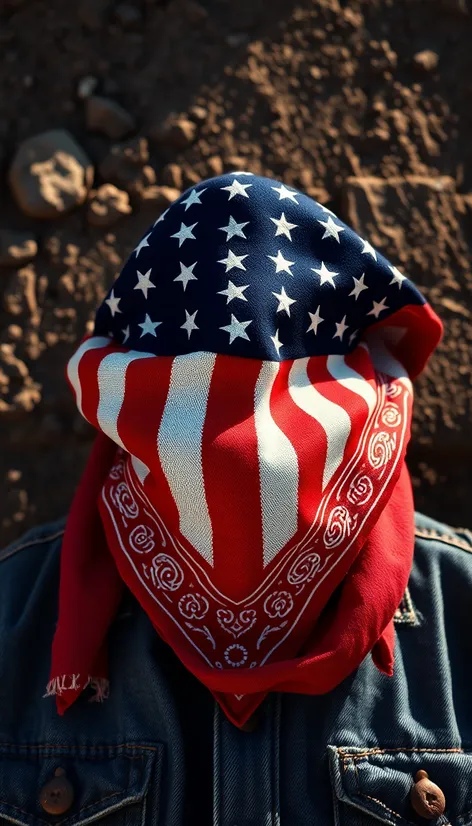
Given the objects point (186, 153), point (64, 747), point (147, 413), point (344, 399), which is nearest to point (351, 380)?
point (344, 399)

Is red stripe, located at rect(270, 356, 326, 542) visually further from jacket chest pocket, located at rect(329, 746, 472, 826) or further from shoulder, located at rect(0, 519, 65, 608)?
shoulder, located at rect(0, 519, 65, 608)

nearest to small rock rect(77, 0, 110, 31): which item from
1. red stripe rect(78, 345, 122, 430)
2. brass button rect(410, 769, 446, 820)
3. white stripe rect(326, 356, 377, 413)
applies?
red stripe rect(78, 345, 122, 430)

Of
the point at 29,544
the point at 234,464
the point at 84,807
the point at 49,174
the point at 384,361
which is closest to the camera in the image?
the point at 234,464

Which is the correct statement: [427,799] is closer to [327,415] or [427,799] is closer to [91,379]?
[327,415]

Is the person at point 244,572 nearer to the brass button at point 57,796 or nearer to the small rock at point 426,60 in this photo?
the brass button at point 57,796

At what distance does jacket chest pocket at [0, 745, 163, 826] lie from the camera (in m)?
1.11

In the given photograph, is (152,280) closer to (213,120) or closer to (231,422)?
(231,422)

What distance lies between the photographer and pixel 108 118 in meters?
1.66

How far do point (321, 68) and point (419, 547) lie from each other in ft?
3.50

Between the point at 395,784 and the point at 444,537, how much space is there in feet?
1.29

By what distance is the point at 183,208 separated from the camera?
Result: 3.65ft

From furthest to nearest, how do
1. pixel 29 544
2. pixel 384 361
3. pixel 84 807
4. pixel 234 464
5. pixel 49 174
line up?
pixel 49 174 < pixel 29 544 < pixel 384 361 < pixel 84 807 < pixel 234 464

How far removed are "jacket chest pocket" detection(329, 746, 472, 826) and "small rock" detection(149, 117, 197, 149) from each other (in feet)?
4.07

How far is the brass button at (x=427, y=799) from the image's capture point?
1103 millimetres
